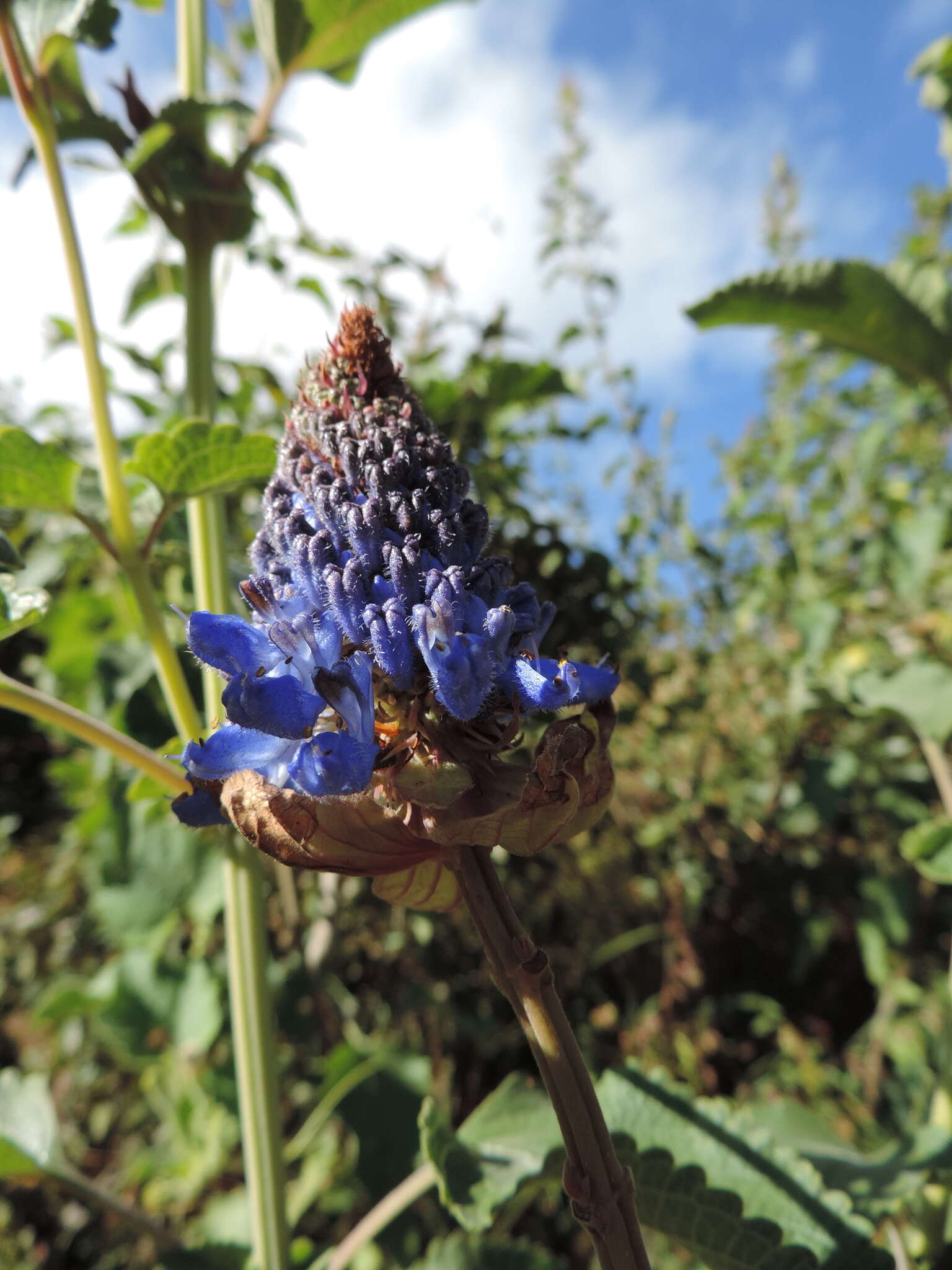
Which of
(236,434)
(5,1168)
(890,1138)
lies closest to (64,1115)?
(5,1168)

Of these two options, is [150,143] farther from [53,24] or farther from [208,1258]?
[208,1258]

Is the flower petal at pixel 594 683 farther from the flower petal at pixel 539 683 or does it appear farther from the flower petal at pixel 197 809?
the flower petal at pixel 197 809

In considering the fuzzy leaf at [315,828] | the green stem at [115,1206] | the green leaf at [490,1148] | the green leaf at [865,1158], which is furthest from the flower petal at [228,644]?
the green stem at [115,1206]

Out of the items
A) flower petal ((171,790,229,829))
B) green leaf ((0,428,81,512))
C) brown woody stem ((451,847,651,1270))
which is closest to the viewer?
brown woody stem ((451,847,651,1270))

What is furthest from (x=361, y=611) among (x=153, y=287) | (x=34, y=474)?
(x=153, y=287)

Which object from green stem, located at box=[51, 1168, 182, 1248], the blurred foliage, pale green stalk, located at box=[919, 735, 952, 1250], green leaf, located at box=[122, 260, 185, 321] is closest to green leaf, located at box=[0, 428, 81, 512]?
the blurred foliage

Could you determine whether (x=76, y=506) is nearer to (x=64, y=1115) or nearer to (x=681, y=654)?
(x=681, y=654)

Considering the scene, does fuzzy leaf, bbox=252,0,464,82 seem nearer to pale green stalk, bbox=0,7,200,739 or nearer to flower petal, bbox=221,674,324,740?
pale green stalk, bbox=0,7,200,739
